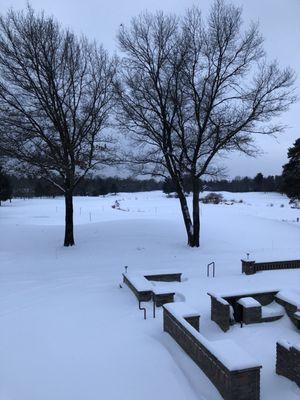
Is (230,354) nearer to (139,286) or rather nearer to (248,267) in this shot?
(139,286)

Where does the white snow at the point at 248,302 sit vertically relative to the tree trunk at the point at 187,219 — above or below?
below

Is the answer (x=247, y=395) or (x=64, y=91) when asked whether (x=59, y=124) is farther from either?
(x=247, y=395)

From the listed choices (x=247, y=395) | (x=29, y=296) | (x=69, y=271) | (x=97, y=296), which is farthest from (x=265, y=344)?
(x=69, y=271)

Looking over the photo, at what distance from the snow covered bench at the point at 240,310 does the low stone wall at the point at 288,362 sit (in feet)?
6.92

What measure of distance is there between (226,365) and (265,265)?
967 cm

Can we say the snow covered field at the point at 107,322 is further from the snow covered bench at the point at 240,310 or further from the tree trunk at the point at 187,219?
the tree trunk at the point at 187,219

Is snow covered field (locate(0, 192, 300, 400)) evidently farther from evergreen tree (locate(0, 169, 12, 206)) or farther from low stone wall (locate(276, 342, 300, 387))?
evergreen tree (locate(0, 169, 12, 206))

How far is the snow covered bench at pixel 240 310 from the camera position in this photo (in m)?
8.84

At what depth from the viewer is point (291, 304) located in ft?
30.8

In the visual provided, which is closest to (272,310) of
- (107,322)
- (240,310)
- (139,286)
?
(240,310)

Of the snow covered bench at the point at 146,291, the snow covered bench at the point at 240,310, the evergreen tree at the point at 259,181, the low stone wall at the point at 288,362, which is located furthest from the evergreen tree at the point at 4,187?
the evergreen tree at the point at 259,181

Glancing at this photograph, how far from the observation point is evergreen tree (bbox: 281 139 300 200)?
33594 mm

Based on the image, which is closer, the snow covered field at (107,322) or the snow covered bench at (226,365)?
the snow covered bench at (226,365)

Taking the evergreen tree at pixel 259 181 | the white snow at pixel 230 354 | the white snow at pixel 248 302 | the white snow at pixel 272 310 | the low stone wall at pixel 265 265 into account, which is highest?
the evergreen tree at pixel 259 181
